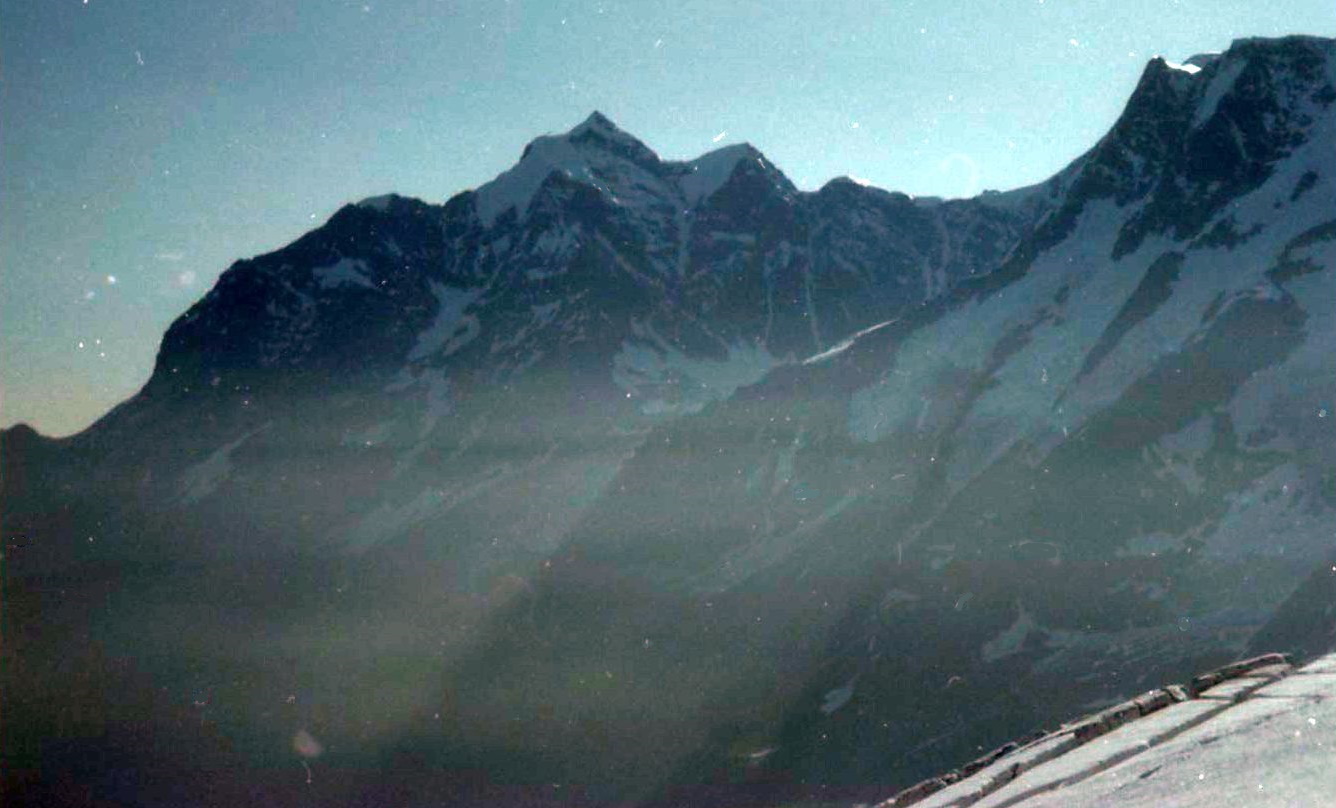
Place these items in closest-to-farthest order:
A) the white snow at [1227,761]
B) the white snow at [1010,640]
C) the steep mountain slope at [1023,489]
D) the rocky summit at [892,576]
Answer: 1. the white snow at [1227,761]
2. the steep mountain slope at [1023,489]
3. the rocky summit at [892,576]
4. the white snow at [1010,640]

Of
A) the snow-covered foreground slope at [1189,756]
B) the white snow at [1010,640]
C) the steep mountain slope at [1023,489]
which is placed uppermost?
the snow-covered foreground slope at [1189,756]

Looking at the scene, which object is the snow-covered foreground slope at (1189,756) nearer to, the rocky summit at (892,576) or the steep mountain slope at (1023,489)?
the rocky summit at (892,576)

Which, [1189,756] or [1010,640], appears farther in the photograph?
[1010,640]

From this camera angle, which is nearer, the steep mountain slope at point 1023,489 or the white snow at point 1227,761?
the white snow at point 1227,761

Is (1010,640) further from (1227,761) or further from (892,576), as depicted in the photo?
(1227,761)

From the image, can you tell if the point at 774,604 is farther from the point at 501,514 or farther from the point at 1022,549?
the point at 501,514

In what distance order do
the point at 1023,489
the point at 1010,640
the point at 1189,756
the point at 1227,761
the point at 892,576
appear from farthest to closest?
the point at 1023,489
the point at 892,576
the point at 1010,640
the point at 1189,756
the point at 1227,761

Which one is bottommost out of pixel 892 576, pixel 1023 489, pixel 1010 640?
pixel 1010 640

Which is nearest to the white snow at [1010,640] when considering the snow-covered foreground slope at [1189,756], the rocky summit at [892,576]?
the rocky summit at [892,576]

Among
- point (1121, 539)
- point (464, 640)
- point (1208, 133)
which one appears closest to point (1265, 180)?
point (1208, 133)

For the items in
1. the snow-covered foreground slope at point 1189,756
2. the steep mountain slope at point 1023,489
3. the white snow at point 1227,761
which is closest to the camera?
the white snow at point 1227,761

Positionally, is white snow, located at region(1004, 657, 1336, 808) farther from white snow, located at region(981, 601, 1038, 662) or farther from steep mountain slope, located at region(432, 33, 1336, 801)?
white snow, located at region(981, 601, 1038, 662)

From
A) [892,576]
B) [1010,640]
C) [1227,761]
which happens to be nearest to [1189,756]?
[1227,761]

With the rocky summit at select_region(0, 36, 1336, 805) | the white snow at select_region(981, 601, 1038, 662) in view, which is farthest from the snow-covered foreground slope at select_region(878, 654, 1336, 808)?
the white snow at select_region(981, 601, 1038, 662)
